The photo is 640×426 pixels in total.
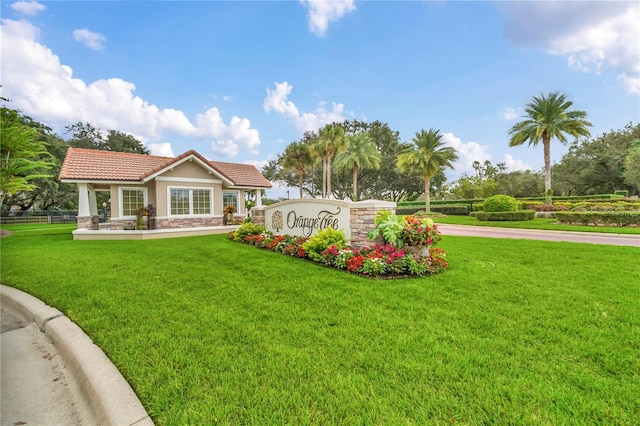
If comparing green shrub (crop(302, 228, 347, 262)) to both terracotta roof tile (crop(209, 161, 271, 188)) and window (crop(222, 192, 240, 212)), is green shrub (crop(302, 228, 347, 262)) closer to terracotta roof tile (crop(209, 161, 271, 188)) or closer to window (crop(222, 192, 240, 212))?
window (crop(222, 192, 240, 212))

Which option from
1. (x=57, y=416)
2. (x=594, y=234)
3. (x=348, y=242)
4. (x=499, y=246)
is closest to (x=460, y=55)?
(x=499, y=246)

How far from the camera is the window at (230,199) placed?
55.0 ft

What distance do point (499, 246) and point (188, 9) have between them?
1238 cm

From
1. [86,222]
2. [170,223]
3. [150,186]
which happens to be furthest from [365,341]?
[86,222]

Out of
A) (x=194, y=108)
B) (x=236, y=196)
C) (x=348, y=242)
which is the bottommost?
(x=348, y=242)

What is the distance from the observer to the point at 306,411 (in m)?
1.97

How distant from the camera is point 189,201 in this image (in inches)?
566

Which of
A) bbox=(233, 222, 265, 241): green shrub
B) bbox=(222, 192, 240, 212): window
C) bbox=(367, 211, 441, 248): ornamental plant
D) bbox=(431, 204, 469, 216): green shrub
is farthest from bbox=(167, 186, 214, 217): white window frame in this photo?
bbox=(431, 204, 469, 216): green shrub

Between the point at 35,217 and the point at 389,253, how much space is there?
36.9 meters

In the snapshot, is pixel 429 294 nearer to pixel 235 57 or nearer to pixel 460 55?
pixel 460 55

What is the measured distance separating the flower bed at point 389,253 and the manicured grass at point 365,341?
360mm

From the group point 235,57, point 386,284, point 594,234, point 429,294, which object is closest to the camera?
point 429,294

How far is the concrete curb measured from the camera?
199 centimetres

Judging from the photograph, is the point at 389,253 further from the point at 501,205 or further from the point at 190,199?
the point at 501,205
